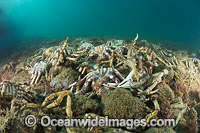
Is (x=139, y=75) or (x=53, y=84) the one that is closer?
(x=139, y=75)

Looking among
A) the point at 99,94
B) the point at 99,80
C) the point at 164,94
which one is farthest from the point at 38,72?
the point at 164,94

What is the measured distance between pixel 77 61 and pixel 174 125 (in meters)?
3.13

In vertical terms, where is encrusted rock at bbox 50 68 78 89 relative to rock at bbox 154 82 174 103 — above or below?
above

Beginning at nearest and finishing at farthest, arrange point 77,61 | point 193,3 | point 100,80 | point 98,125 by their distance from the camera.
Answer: point 98,125 → point 100,80 → point 77,61 → point 193,3

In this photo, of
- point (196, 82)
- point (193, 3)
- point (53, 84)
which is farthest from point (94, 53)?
point (193, 3)

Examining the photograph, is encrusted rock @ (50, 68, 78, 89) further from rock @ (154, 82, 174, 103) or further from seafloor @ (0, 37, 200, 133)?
rock @ (154, 82, 174, 103)

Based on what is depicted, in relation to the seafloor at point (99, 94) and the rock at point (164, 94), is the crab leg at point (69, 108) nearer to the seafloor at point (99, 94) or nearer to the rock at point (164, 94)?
the seafloor at point (99, 94)

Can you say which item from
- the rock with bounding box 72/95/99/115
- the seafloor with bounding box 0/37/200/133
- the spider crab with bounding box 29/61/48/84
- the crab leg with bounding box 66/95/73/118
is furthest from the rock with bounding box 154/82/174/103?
the spider crab with bounding box 29/61/48/84

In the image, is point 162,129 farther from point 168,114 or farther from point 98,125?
point 98,125

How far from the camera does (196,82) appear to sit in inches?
180

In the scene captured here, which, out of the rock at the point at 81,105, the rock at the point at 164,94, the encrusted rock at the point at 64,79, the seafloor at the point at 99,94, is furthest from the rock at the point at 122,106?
the encrusted rock at the point at 64,79

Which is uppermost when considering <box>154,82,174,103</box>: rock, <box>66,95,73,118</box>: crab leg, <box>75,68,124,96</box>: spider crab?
<box>75,68,124,96</box>: spider crab

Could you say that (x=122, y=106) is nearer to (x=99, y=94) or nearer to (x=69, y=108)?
(x=99, y=94)

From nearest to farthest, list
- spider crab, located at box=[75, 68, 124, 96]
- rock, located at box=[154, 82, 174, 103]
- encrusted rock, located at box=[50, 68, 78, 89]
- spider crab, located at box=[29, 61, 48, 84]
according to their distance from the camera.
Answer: rock, located at box=[154, 82, 174, 103], spider crab, located at box=[75, 68, 124, 96], encrusted rock, located at box=[50, 68, 78, 89], spider crab, located at box=[29, 61, 48, 84]
